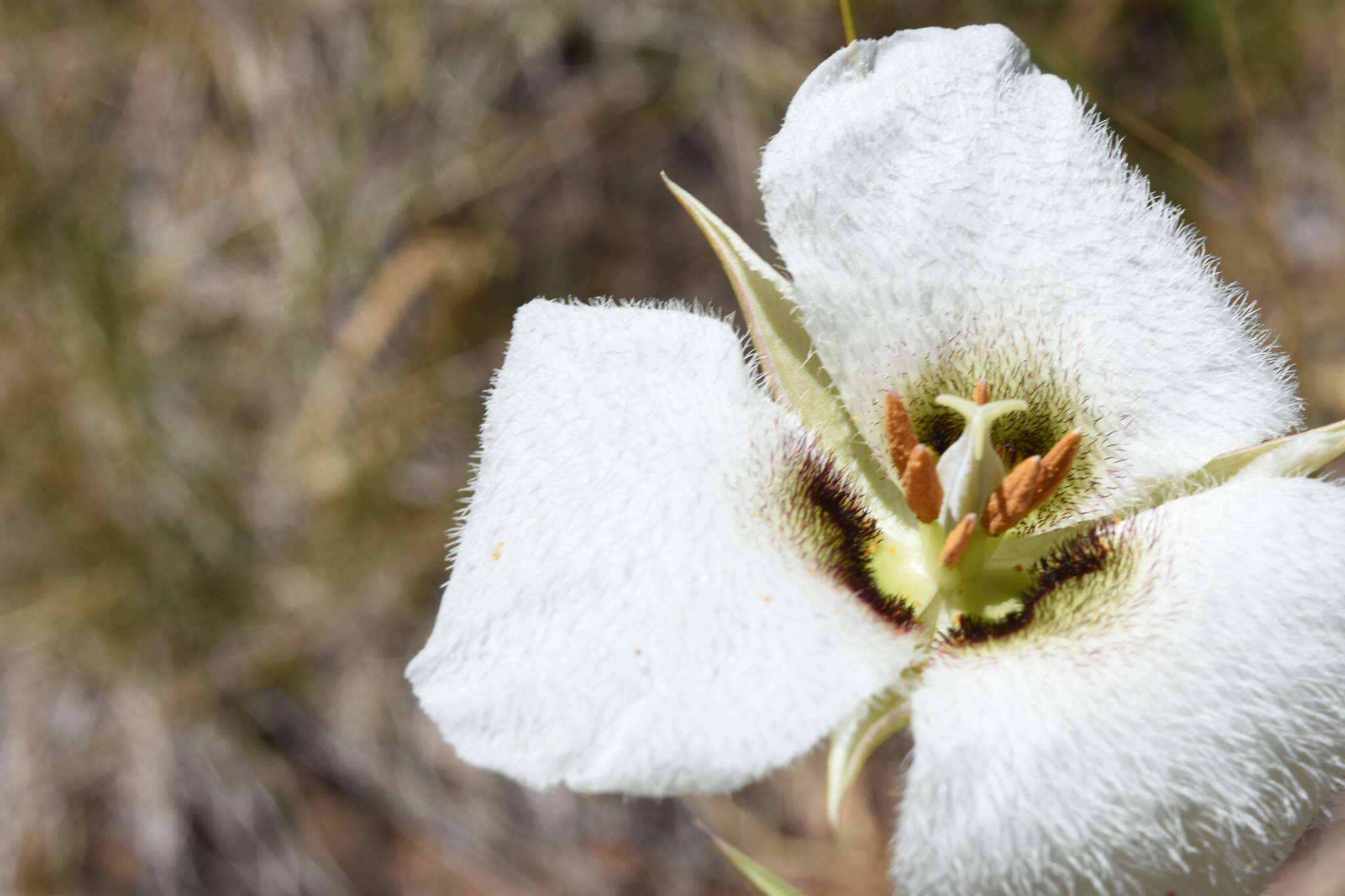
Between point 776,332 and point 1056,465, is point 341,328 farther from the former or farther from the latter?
point 1056,465

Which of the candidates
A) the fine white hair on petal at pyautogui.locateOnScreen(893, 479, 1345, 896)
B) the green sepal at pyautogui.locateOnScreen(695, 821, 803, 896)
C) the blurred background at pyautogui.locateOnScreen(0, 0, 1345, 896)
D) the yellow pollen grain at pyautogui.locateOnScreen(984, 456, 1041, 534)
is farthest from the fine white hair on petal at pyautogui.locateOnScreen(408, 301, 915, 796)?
the blurred background at pyautogui.locateOnScreen(0, 0, 1345, 896)

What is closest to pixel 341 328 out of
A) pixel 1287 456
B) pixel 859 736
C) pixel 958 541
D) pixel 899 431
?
pixel 899 431

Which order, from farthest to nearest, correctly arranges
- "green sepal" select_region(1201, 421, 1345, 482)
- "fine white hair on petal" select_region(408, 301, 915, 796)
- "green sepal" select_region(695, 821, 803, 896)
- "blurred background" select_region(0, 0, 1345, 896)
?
1. "blurred background" select_region(0, 0, 1345, 896)
2. "green sepal" select_region(695, 821, 803, 896)
3. "green sepal" select_region(1201, 421, 1345, 482)
4. "fine white hair on petal" select_region(408, 301, 915, 796)

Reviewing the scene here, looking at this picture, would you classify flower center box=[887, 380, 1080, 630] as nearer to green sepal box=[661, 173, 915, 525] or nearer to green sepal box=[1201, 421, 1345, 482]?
green sepal box=[661, 173, 915, 525]

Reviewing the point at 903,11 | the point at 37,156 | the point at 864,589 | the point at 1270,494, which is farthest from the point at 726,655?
the point at 37,156

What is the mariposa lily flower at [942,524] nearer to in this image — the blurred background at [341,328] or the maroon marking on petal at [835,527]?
the maroon marking on petal at [835,527]

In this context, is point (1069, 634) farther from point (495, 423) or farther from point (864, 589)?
point (495, 423)
